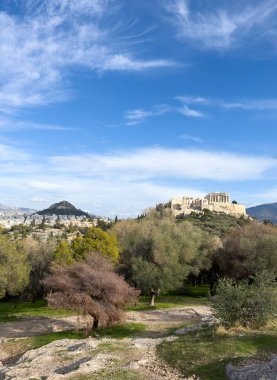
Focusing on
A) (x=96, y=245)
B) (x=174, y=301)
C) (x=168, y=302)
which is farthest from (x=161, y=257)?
(x=96, y=245)

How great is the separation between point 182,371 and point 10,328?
2375cm

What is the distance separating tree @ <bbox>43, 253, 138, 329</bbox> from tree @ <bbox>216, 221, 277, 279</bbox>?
2691 centimetres

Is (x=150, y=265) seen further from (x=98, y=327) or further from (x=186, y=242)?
(x=98, y=327)

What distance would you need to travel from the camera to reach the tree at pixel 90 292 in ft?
108

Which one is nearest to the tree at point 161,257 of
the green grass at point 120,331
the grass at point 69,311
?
the grass at point 69,311

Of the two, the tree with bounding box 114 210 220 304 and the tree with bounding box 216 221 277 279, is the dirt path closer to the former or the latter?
the tree with bounding box 114 210 220 304

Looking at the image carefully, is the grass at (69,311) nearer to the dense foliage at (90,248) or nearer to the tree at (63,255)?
the tree at (63,255)

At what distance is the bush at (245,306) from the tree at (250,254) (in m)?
25.4

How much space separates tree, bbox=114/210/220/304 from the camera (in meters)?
51.4

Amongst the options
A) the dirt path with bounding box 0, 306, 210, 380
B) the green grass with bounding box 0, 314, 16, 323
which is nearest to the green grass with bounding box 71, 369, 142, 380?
the dirt path with bounding box 0, 306, 210, 380

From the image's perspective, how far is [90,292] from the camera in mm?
33625

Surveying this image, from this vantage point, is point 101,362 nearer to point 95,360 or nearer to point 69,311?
point 95,360

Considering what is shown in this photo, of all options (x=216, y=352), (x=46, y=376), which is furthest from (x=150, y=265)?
(x=46, y=376)

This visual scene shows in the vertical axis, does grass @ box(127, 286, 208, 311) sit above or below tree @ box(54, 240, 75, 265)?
below
